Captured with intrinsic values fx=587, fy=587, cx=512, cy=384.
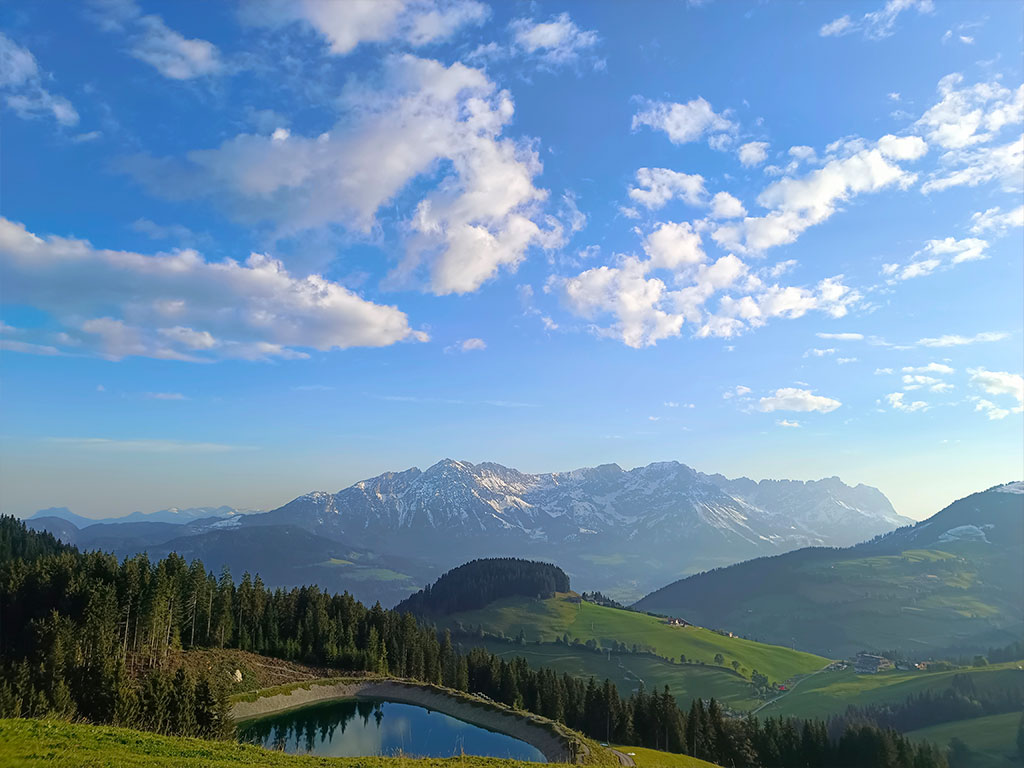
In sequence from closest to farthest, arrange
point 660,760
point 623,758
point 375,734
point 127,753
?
point 127,753
point 623,758
point 660,760
point 375,734

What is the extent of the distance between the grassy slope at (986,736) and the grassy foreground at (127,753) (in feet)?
590

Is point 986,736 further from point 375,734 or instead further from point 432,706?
point 375,734

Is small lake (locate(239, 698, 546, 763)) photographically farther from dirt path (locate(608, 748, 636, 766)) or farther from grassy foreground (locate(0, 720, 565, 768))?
grassy foreground (locate(0, 720, 565, 768))

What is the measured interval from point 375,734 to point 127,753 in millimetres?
64860

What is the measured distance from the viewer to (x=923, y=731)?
197 metres

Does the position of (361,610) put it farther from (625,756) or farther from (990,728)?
(990,728)

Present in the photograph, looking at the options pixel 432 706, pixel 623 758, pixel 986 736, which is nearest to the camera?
pixel 623 758

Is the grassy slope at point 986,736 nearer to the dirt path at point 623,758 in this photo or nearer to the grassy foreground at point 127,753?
the dirt path at point 623,758

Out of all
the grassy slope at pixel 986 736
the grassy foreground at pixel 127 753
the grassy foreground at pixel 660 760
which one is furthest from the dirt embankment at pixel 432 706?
the grassy slope at pixel 986 736

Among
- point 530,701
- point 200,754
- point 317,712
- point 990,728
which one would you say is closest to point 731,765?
point 530,701

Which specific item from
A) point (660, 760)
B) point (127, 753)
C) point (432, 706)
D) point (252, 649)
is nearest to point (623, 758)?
point (660, 760)

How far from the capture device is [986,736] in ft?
583

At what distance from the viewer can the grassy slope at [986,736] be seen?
161725 mm

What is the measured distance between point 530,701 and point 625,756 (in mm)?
51384
